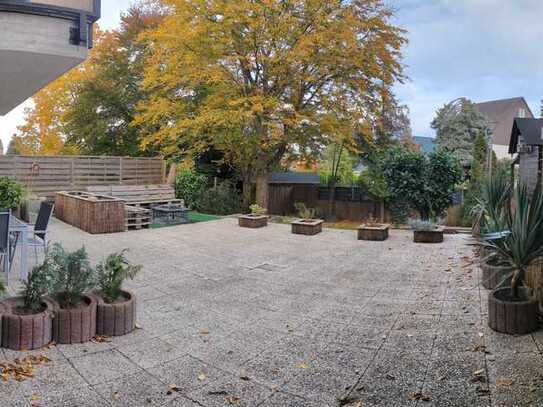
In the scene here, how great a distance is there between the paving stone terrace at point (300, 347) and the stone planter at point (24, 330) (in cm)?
8

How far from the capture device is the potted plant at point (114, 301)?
347 cm

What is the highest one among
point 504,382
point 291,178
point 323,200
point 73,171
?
point 291,178

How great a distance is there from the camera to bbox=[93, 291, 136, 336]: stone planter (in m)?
3.46

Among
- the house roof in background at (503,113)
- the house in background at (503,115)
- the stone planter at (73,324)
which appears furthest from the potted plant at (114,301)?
the house roof in background at (503,113)

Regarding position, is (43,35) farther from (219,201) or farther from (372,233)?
(219,201)

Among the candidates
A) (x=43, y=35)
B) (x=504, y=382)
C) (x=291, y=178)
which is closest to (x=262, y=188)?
(x=291, y=178)

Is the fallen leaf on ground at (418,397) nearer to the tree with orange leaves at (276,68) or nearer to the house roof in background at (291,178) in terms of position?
the tree with orange leaves at (276,68)

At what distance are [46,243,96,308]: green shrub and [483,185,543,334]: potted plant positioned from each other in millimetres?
3425

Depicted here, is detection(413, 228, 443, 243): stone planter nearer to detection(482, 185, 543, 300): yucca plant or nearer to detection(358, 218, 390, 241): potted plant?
detection(358, 218, 390, 241): potted plant

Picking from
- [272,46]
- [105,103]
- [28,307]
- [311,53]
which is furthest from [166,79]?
[28,307]

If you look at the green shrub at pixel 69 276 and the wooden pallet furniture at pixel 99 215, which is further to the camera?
the wooden pallet furniture at pixel 99 215

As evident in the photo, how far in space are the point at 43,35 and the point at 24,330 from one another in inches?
145

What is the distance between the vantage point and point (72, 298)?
346 centimetres

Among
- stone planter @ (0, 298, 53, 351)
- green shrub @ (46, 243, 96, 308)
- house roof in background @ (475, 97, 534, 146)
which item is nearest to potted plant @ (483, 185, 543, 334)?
green shrub @ (46, 243, 96, 308)
